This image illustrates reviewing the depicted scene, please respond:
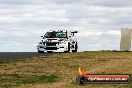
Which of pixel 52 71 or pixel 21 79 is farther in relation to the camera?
pixel 52 71

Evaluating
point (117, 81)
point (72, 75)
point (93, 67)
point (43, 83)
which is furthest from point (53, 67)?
point (117, 81)

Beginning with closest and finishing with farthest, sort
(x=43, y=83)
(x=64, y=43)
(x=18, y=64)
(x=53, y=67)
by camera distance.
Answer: (x=43, y=83)
(x=53, y=67)
(x=18, y=64)
(x=64, y=43)

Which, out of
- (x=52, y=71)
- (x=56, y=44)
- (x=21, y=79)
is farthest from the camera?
(x=56, y=44)

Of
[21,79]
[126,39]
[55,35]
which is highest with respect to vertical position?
[55,35]

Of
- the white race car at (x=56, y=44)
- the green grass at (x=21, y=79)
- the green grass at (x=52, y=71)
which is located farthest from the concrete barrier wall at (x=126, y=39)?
the green grass at (x=21, y=79)

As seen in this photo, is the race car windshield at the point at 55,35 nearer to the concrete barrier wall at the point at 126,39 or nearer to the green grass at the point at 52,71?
the concrete barrier wall at the point at 126,39

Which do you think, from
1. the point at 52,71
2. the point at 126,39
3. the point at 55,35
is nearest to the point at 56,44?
the point at 55,35

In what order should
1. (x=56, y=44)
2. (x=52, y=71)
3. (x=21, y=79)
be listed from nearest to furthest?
(x=21, y=79) < (x=52, y=71) < (x=56, y=44)

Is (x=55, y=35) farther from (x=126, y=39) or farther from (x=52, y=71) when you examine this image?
(x=52, y=71)

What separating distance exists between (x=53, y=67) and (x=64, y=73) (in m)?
2.57

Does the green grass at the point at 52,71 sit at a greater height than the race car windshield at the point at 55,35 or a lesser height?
lesser

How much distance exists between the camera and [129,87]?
52.8ft

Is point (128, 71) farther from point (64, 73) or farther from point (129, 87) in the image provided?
point (129, 87)

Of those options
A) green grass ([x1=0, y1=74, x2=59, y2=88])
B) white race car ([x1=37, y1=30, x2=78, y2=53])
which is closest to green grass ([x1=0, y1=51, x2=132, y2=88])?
green grass ([x1=0, y1=74, x2=59, y2=88])
